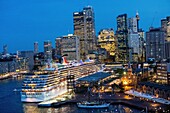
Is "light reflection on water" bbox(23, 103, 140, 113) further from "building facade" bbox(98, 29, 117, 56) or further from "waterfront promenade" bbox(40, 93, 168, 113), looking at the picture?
"building facade" bbox(98, 29, 117, 56)

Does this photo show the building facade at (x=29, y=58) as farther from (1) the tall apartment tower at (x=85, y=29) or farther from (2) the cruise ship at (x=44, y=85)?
(2) the cruise ship at (x=44, y=85)

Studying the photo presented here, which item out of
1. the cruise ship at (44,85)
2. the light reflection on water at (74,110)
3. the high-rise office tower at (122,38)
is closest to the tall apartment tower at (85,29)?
the high-rise office tower at (122,38)

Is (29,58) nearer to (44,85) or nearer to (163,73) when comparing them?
(163,73)

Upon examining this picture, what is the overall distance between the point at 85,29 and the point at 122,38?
1033 cm

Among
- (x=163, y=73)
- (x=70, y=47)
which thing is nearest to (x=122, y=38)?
(x=70, y=47)

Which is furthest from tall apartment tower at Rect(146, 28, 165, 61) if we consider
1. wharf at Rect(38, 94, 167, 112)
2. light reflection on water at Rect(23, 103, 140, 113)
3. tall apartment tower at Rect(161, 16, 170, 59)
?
light reflection on water at Rect(23, 103, 140, 113)

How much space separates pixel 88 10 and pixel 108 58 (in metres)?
18.5

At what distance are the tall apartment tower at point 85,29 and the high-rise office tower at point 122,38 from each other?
735cm

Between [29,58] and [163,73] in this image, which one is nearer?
[163,73]

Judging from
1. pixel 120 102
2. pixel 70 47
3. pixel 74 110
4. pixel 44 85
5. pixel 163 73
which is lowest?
pixel 74 110

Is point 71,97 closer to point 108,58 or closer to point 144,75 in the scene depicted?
point 144,75

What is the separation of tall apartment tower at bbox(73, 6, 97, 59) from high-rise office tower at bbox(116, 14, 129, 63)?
7348 mm

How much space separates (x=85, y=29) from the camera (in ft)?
308

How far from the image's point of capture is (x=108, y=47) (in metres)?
93.9
